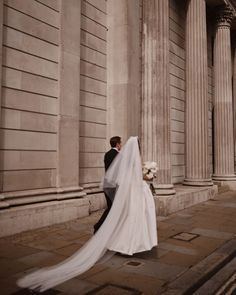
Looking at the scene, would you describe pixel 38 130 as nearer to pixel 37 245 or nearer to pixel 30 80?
pixel 30 80

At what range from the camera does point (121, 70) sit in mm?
10023

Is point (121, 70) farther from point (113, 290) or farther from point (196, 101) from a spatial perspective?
point (113, 290)

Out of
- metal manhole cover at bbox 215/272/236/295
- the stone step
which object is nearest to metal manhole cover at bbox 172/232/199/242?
metal manhole cover at bbox 215/272/236/295

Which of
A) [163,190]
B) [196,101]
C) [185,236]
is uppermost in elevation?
[196,101]

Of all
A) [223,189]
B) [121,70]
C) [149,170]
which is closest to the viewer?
[149,170]

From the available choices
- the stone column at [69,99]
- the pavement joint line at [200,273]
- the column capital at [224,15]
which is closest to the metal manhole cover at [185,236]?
the pavement joint line at [200,273]

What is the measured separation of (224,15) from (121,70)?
28.9ft

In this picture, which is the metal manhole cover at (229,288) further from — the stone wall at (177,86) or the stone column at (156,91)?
the stone wall at (177,86)

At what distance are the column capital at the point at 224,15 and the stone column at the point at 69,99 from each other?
32.2ft

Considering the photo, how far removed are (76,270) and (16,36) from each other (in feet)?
16.4

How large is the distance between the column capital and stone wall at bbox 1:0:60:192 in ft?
34.3

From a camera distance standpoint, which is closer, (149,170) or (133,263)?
(133,263)

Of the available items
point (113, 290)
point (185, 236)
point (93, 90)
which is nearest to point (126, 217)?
point (113, 290)

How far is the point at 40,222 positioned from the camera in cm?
722
